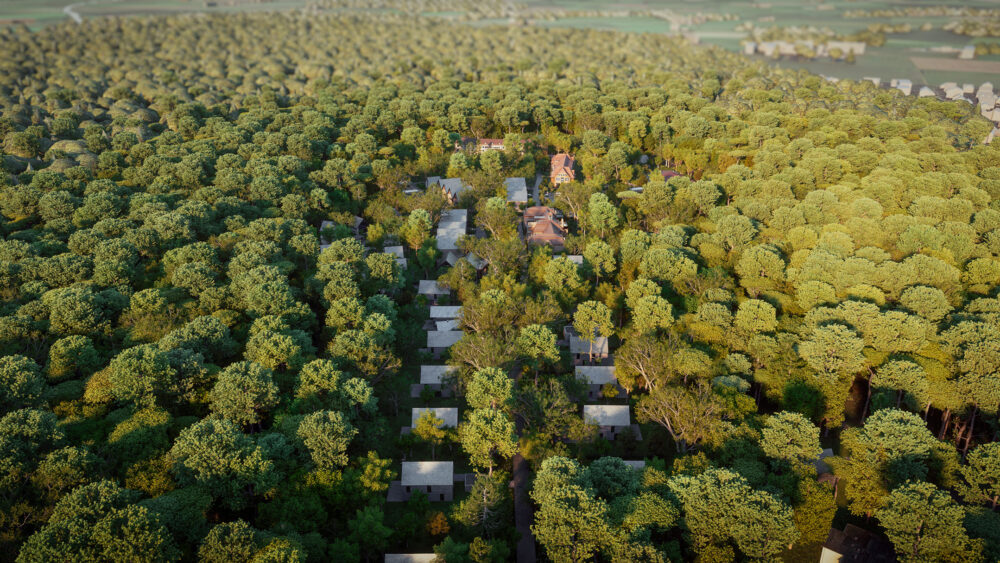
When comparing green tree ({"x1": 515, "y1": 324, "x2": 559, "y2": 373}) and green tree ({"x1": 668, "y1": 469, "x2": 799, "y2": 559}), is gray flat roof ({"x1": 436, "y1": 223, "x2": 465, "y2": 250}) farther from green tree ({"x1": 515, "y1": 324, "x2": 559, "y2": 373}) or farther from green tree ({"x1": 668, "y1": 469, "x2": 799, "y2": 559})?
green tree ({"x1": 668, "y1": 469, "x2": 799, "y2": 559})

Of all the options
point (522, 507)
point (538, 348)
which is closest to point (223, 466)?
point (522, 507)

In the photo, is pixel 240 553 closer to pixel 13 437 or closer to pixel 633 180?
pixel 13 437

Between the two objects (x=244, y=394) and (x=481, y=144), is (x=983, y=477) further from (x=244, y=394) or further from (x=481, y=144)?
(x=481, y=144)

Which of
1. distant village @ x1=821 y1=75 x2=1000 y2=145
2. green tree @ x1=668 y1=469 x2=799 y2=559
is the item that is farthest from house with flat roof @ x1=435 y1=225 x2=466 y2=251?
distant village @ x1=821 y1=75 x2=1000 y2=145

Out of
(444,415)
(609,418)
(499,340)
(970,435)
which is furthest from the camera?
(499,340)

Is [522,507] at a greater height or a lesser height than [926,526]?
lesser

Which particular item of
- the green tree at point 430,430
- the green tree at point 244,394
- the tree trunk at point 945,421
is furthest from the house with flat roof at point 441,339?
the tree trunk at point 945,421
